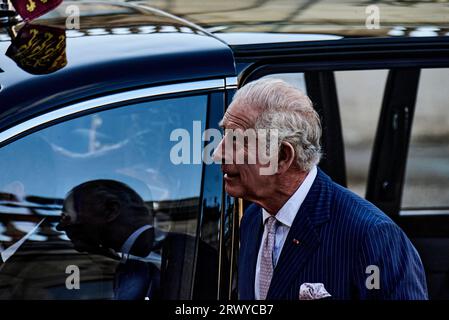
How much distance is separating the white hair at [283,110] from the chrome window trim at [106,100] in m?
0.12

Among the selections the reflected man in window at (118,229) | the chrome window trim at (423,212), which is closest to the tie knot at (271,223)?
the reflected man in window at (118,229)

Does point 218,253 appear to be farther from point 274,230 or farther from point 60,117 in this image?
point 60,117

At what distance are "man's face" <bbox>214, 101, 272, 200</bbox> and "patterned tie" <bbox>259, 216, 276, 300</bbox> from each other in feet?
0.33

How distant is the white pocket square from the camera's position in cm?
252

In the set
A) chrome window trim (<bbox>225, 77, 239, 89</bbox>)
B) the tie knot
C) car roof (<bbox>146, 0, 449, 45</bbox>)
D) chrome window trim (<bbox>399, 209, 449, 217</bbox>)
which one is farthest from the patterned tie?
chrome window trim (<bbox>399, 209, 449, 217</bbox>)

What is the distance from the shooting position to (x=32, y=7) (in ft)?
10.2

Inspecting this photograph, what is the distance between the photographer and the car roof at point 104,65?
2.56m

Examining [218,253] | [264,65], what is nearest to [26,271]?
[218,253]

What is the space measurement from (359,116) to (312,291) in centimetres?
695

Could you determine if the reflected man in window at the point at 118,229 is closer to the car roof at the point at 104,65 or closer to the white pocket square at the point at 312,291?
the car roof at the point at 104,65

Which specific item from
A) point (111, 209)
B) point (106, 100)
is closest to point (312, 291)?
point (111, 209)

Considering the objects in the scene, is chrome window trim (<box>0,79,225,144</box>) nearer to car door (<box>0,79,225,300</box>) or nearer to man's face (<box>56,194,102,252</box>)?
car door (<box>0,79,225,300</box>)

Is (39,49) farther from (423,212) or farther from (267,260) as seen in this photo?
(423,212)

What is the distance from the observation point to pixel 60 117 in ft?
8.46
